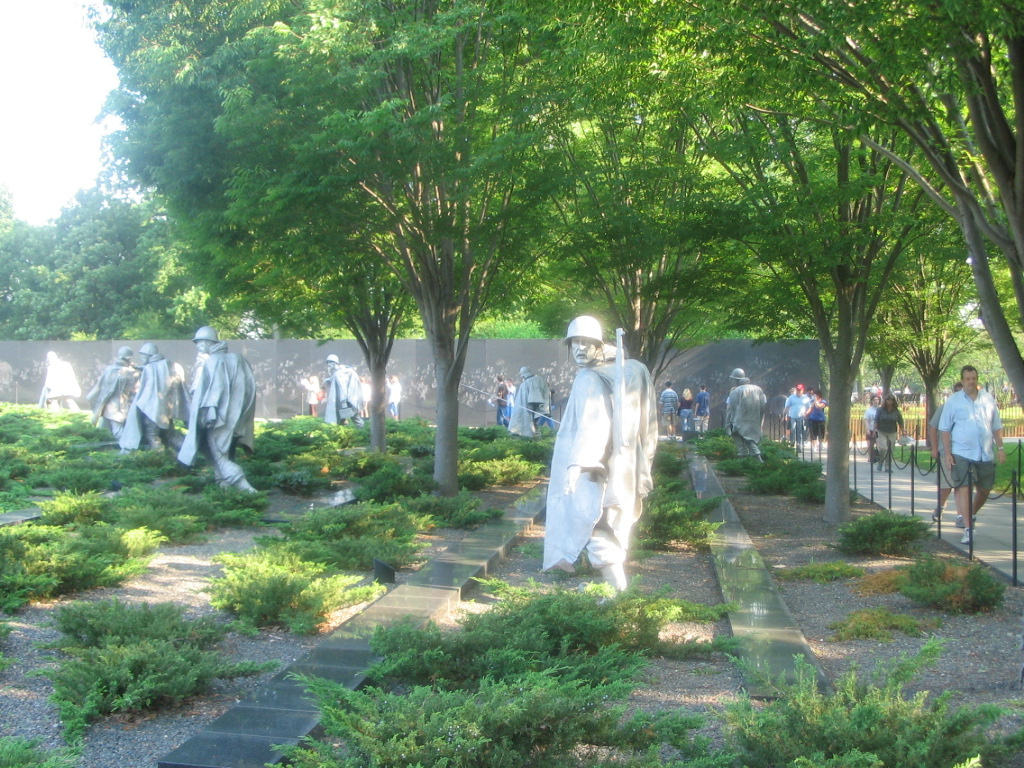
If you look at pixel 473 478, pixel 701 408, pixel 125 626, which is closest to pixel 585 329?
pixel 125 626

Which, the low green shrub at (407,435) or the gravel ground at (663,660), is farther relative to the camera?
the low green shrub at (407,435)

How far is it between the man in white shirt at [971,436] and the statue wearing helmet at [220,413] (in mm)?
8222

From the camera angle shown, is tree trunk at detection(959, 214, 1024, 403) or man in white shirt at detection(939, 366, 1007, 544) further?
man in white shirt at detection(939, 366, 1007, 544)

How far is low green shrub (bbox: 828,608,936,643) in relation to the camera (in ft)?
22.2

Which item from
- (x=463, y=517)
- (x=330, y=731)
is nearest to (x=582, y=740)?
(x=330, y=731)

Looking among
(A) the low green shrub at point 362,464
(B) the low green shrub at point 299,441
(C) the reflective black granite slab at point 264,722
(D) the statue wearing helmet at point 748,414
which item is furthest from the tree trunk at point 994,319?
(D) the statue wearing helmet at point 748,414

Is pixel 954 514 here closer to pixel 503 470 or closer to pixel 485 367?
pixel 503 470

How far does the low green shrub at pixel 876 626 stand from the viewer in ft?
22.2

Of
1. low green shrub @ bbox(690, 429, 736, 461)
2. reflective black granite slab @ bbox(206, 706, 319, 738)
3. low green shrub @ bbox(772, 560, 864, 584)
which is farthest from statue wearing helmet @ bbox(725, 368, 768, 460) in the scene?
reflective black granite slab @ bbox(206, 706, 319, 738)

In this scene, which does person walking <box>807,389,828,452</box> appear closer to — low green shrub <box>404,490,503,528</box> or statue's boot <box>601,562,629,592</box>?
low green shrub <box>404,490,503,528</box>

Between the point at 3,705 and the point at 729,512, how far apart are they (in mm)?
8763

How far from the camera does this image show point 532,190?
12.1m

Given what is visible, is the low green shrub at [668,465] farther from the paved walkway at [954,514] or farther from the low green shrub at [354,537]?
the low green shrub at [354,537]

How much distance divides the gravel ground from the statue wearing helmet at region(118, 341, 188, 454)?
6.23 meters
